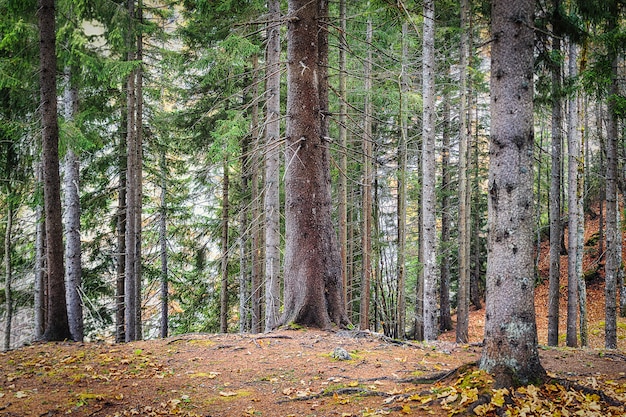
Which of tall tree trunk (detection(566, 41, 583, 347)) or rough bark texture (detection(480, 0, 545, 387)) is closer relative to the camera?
rough bark texture (detection(480, 0, 545, 387))

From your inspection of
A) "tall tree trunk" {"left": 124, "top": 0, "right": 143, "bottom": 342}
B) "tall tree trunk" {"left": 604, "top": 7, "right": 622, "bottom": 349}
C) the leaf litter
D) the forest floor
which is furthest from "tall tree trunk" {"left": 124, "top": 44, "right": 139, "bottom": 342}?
"tall tree trunk" {"left": 604, "top": 7, "right": 622, "bottom": 349}

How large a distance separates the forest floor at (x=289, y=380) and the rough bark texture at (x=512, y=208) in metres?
0.30

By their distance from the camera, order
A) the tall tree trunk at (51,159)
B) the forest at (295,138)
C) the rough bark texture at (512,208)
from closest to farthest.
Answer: the rough bark texture at (512,208) < the forest at (295,138) < the tall tree trunk at (51,159)

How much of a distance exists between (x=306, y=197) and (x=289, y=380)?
336cm

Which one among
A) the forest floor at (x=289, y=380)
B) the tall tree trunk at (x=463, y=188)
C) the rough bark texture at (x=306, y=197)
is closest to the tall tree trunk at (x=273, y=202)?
the rough bark texture at (x=306, y=197)

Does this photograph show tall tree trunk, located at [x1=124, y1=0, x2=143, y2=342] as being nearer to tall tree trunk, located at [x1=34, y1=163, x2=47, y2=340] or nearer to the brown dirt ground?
tall tree trunk, located at [x1=34, y1=163, x2=47, y2=340]

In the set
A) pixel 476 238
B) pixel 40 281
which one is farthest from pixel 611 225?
pixel 40 281

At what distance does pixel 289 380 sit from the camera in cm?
535

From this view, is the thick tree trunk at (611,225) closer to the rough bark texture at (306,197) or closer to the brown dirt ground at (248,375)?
the brown dirt ground at (248,375)

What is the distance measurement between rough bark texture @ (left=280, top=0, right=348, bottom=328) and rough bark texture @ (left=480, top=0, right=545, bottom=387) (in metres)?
3.59

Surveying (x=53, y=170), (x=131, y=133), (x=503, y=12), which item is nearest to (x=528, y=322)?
(x=503, y=12)

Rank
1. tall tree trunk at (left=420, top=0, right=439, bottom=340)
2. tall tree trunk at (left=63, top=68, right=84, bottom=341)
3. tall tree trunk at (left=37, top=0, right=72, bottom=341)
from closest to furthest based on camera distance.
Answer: tall tree trunk at (left=37, top=0, right=72, bottom=341)
tall tree trunk at (left=63, top=68, right=84, bottom=341)
tall tree trunk at (left=420, top=0, right=439, bottom=340)

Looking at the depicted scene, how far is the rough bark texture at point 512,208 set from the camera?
14.3 ft

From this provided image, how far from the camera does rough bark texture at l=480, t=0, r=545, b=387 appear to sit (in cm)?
435
